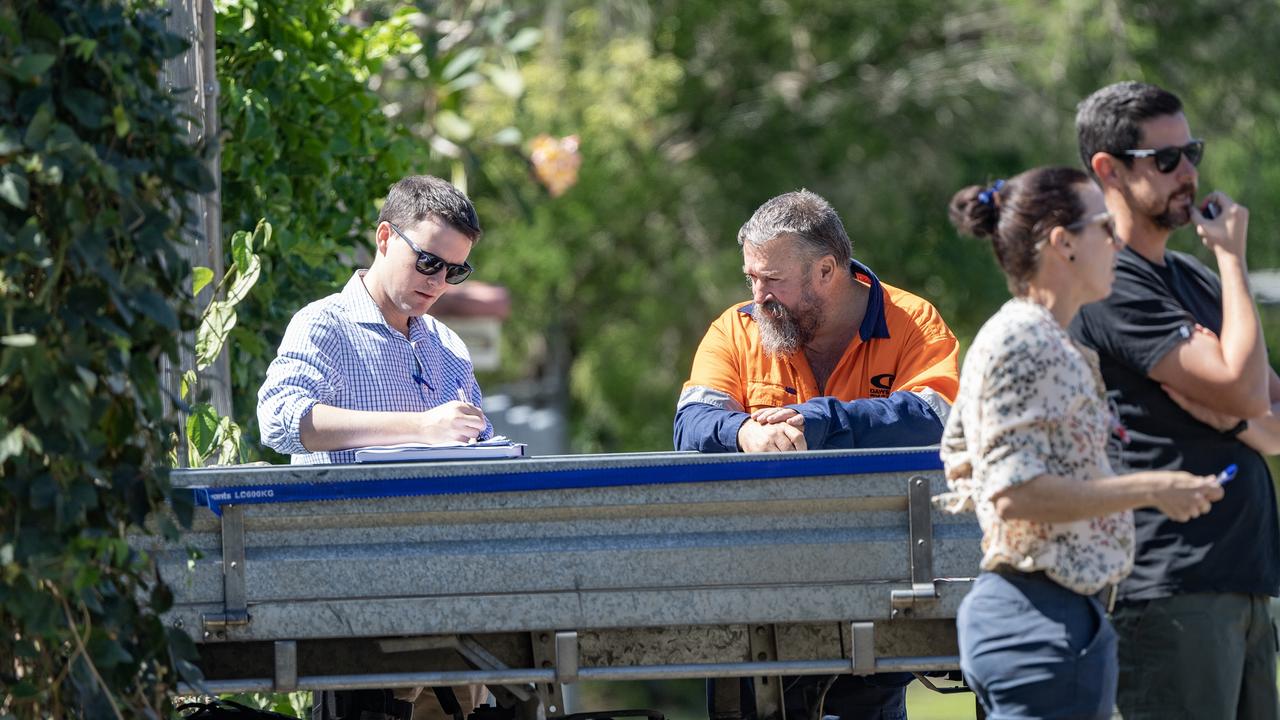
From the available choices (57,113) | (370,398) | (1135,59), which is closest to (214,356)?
(370,398)

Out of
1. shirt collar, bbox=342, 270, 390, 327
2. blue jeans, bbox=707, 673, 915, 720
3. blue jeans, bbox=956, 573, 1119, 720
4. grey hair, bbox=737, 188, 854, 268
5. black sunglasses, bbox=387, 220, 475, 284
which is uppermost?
grey hair, bbox=737, 188, 854, 268

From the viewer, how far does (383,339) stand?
15.0ft

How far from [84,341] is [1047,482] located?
1695 millimetres

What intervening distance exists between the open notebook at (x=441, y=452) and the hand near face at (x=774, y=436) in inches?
22.9

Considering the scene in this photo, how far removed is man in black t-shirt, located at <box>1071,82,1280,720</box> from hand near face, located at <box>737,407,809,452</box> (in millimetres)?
884

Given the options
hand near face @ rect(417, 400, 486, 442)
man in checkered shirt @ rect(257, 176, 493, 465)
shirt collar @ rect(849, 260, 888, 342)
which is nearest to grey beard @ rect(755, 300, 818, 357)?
shirt collar @ rect(849, 260, 888, 342)

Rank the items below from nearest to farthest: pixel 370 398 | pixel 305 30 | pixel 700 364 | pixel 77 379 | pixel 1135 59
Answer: pixel 77 379 < pixel 370 398 < pixel 700 364 < pixel 305 30 < pixel 1135 59

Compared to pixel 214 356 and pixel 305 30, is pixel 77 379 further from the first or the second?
pixel 305 30

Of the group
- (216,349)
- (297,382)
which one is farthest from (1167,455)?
(216,349)

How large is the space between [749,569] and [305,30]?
116 inches

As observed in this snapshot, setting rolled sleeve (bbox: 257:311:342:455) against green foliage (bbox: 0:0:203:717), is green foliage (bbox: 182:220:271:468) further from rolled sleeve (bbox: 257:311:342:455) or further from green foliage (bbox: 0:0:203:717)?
green foliage (bbox: 0:0:203:717)

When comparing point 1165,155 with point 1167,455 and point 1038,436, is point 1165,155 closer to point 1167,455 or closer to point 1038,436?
point 1167,455

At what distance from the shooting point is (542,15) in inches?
771

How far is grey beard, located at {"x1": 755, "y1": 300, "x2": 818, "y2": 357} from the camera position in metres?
4.73
